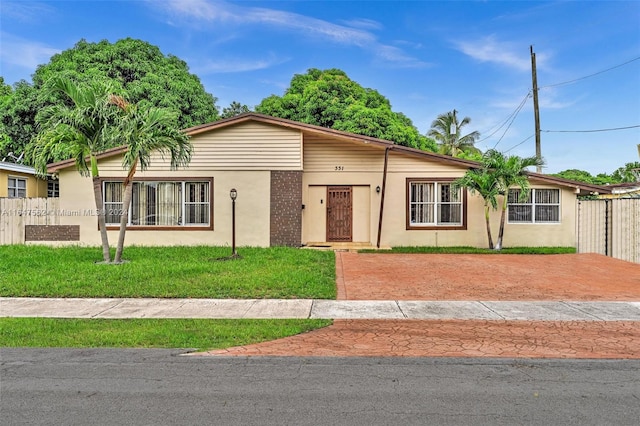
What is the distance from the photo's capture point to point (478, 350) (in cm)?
546

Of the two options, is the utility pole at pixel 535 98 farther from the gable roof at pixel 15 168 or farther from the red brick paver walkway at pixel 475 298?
the gable roof at pixel 15 168

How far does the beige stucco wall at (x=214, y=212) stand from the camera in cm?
1557

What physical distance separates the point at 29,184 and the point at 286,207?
13.2 m

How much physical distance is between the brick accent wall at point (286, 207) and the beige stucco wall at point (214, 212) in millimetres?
296

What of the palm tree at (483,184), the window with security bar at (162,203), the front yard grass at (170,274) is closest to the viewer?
the front yard grass at (170,274)

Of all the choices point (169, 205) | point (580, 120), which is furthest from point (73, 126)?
point (580, 120)

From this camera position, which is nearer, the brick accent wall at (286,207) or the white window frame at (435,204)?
the brick accent wall at (286,207)

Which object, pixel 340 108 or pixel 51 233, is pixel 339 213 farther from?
→ pixel 340 108

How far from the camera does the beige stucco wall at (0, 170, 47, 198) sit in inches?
715

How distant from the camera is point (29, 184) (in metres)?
20.1

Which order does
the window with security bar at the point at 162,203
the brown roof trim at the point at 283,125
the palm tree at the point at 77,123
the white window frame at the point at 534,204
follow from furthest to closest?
the white window frame at the point at 534,204 < the window with security bar at the point at 162,203 < the brown roof trim at the point at 283,125 < the palm tree at the point at 77,123

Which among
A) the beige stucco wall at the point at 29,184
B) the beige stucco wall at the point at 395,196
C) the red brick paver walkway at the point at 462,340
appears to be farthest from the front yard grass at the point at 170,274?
the beige stucco wall at the point at 29,184

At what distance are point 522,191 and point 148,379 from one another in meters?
13.8

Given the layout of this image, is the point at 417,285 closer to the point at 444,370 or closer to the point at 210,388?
the point at 444,370
